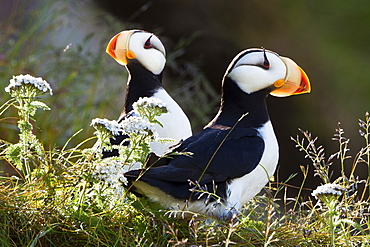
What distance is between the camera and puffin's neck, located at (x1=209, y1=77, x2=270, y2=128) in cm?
291

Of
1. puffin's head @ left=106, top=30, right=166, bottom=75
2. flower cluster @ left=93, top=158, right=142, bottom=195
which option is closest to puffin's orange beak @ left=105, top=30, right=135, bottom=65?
puffin's head @ left=106, top=30, right=166, bottom=75

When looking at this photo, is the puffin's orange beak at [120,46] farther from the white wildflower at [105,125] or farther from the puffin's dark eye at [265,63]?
the white wildflower at [105,125]

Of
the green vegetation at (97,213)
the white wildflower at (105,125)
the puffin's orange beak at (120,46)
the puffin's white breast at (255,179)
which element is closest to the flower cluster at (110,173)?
the green vegetation at (97,213)

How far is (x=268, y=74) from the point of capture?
2.89 meters

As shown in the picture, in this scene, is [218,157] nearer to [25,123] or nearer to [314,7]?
[25,123]

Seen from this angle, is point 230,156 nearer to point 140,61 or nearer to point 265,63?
point 265,63

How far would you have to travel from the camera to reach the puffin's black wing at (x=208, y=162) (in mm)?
2465

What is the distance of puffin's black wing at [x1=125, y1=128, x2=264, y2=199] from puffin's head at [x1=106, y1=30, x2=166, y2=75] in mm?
626

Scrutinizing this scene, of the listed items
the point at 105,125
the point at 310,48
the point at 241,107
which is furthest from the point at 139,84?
the point at 310,48

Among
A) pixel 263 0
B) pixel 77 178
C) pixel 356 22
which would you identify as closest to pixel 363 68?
pixel 356 22

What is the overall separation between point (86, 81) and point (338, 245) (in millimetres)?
2784

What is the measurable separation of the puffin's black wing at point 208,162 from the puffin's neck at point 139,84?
551 mm

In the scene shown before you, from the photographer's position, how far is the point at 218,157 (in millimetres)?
2625

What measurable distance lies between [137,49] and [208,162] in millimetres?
892
